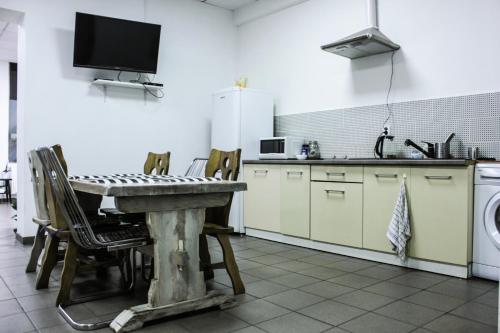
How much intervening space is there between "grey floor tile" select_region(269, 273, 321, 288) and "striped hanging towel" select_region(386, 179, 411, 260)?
775 millimetres

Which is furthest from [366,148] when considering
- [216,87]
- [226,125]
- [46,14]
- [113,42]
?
[46,14]

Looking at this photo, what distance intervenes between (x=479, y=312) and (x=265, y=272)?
58.7 inches

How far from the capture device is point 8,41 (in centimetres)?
718

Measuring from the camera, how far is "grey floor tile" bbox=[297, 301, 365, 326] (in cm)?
225

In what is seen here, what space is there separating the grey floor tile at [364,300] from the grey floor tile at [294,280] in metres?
0.36

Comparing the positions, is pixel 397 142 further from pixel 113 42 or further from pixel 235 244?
pixel 113 42

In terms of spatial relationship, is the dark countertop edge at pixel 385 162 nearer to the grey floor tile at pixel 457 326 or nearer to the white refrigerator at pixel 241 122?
the white refrigerator at pixel 241 122

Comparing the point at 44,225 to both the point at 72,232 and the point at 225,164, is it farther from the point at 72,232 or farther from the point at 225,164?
the point at 225,164

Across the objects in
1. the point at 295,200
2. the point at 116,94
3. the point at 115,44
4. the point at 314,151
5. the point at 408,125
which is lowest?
the point at 295,200

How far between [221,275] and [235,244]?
3.88 ft

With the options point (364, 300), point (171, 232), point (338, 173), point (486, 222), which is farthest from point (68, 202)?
point (486, 222)

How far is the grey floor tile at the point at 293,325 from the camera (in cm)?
209

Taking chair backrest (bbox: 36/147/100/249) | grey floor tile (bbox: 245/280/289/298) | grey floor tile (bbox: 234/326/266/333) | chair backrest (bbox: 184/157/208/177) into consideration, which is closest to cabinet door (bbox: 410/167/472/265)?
grey floor tile (bbox: 245/280/289/298)

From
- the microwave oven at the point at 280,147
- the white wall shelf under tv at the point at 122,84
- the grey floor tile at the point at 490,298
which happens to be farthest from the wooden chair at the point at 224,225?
the white wall shelf under tv at the point at 122,84
